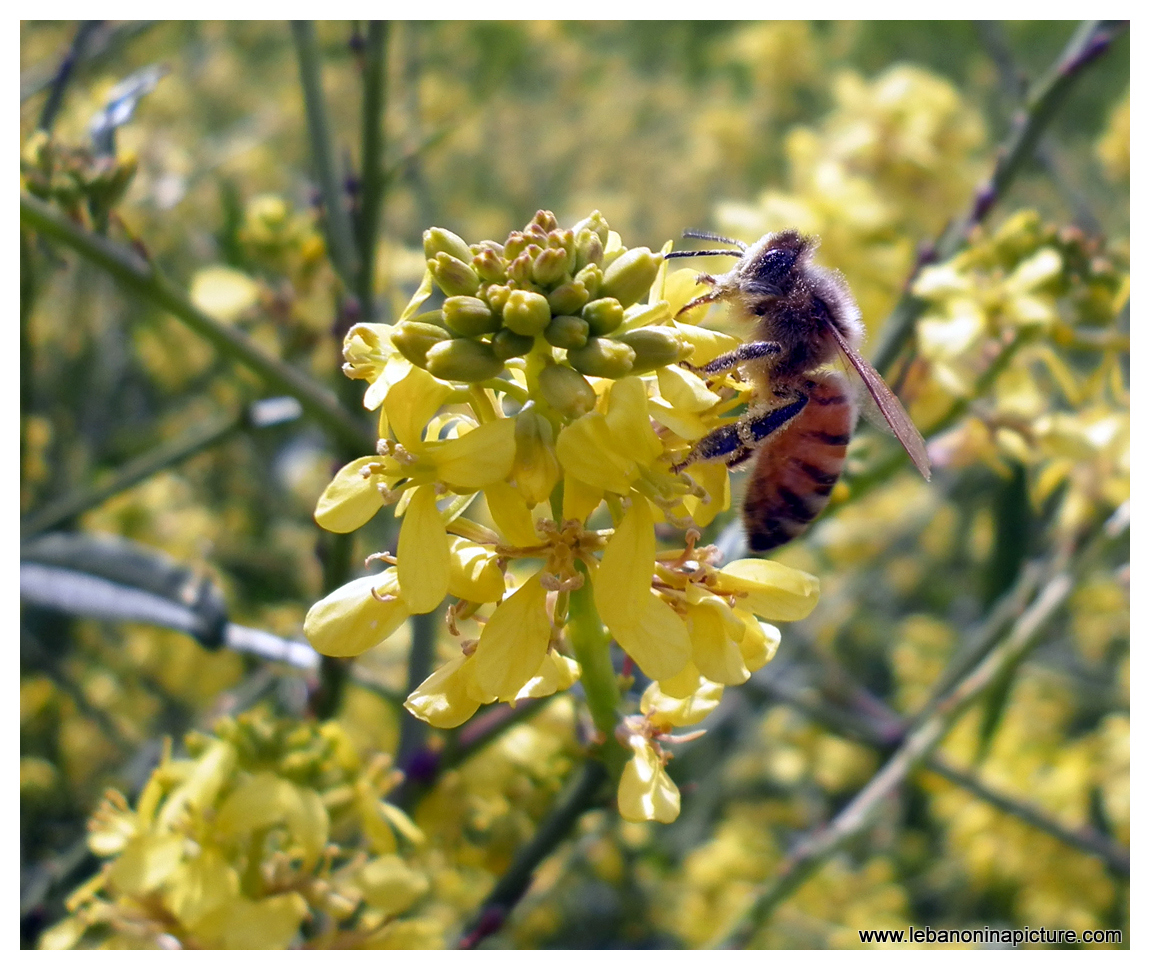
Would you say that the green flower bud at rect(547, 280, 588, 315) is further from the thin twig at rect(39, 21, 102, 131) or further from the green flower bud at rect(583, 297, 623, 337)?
the thin twig at rect(39, 21, 102, 131)

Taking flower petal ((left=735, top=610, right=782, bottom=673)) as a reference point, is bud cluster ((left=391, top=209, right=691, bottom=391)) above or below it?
above

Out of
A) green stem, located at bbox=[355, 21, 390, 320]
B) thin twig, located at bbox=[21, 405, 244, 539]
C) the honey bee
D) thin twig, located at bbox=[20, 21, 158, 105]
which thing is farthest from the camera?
thin twig, located at bbox=[20, 21, 158, 105]

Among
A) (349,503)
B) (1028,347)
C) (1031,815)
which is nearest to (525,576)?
(349,503)

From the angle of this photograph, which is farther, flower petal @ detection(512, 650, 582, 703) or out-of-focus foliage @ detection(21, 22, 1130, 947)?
out-of-focus foliage @ detection(21, 22, 1130, 947)

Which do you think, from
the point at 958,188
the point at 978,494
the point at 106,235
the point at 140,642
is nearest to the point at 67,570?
the point at 106,235

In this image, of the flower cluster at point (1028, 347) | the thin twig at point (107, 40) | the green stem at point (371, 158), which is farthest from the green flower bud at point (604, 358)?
the thin twig at point (107, 40)

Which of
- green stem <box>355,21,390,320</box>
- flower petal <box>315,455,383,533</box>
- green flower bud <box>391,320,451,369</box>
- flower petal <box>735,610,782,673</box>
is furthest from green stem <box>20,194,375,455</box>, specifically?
flower petal <box>735,610,782,673</box>
